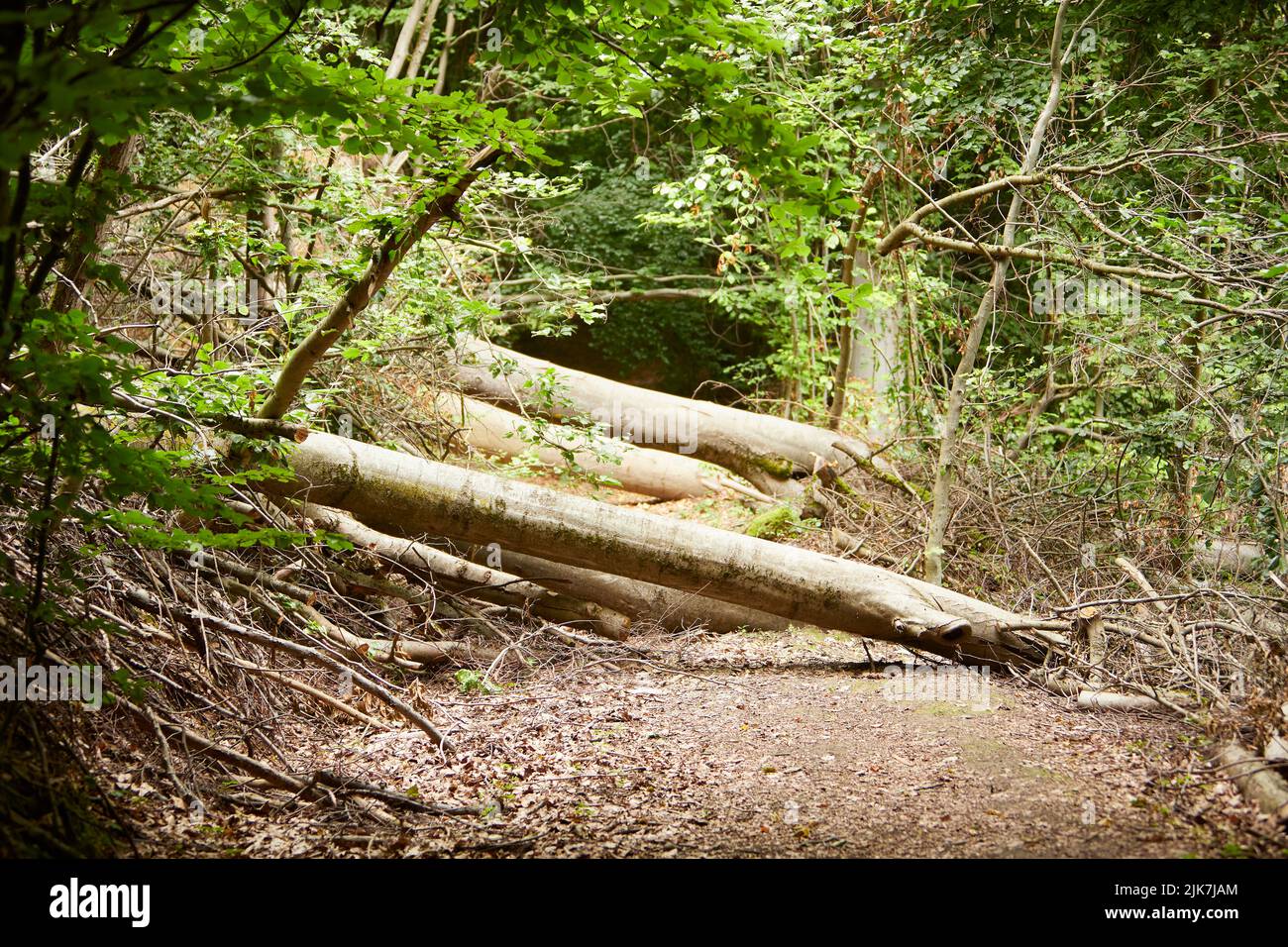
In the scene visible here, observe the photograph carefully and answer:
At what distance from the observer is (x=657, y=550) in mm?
6016

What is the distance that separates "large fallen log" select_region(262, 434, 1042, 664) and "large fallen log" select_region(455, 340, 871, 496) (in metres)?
3.49

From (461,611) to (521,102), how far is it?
1122 cm

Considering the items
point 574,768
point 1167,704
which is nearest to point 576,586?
point 574,768

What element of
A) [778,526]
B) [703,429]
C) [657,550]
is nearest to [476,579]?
[657,550]

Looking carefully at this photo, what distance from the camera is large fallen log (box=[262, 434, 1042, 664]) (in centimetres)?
580

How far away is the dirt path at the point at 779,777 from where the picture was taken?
3.43 m

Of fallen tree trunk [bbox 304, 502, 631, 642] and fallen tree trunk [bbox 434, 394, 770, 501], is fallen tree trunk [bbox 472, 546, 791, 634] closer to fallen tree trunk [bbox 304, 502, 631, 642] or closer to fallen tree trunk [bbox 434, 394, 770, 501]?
fallen tree trunk [bbox 304, 502, 631, 642]

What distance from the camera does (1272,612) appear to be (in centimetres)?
448

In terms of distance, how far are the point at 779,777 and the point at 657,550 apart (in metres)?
2.09

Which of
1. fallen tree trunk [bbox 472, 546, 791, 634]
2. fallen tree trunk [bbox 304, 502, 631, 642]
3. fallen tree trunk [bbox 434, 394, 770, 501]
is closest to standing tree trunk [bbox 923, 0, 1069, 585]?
fallen tree trunk [bbox 472, 546, 791, 634]

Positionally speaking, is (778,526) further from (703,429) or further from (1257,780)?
(1257,780)

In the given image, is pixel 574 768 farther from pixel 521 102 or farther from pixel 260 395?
pixel 521 102

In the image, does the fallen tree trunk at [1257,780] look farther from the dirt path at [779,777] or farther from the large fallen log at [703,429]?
the large fallen log at [703,429]

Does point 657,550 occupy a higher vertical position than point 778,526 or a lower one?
higher
